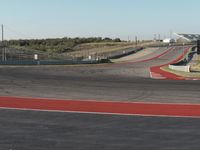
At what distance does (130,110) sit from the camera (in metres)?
16.0

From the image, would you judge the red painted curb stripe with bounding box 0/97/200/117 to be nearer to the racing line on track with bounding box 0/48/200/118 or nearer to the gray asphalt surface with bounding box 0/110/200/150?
the racing line on track with bounding box 0/48/200/118

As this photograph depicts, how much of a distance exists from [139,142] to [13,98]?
10.6 metres

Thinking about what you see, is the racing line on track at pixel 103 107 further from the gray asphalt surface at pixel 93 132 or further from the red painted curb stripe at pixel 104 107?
the gray asphalt surface at pixel 93 132

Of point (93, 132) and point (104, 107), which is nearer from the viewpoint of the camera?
point (93, 132)

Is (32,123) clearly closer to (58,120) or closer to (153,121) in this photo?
(58,120)

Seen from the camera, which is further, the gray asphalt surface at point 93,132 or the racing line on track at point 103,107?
the racing line on track at point 103,107

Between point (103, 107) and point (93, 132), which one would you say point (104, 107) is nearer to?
point (103, 107)

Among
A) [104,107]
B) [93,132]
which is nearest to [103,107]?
[104,107]

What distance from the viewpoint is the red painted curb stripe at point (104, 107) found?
1553 cm

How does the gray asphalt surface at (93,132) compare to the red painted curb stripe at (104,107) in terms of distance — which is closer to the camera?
the gray asphalt surface at (93,132)

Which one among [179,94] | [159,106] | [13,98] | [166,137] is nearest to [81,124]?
[166,137]

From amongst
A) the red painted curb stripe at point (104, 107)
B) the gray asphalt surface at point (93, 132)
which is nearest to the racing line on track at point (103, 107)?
the red painted curb stripe at point (104, 107)

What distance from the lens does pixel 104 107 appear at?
664 inches

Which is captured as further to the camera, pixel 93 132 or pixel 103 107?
pixel 103 107
